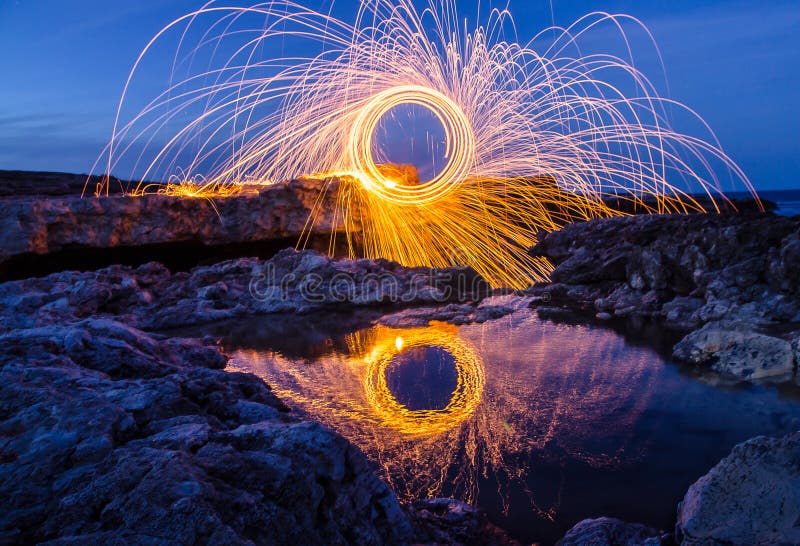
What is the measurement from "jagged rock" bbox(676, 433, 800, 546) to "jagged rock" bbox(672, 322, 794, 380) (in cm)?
377

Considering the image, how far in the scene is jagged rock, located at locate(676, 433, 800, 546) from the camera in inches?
111

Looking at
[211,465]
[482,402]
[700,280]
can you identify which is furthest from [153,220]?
[211,465]

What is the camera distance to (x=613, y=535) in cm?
324

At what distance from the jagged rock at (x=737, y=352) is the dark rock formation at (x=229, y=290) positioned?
6.07 m

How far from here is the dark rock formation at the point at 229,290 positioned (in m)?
11.4

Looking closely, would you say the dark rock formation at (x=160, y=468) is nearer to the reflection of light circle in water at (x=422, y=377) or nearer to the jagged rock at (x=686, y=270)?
the reflection of light circle in water at (x=422, y=377)

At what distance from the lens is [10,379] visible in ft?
9.46

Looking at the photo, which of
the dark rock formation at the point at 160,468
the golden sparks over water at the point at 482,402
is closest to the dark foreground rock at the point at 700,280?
the golden sparks over water at the point at 482,402

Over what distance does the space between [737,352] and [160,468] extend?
23.0 ft

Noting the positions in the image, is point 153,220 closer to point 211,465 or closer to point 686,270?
point 686,270

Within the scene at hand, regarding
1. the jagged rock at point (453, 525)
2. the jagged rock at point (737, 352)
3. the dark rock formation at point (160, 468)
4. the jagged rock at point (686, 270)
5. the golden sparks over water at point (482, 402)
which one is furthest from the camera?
the jagged rock at point (686, 270)

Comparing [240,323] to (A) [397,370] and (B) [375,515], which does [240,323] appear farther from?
(B) [375,515]

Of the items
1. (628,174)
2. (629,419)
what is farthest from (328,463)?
(628,174)

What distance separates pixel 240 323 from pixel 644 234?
9.43 m
